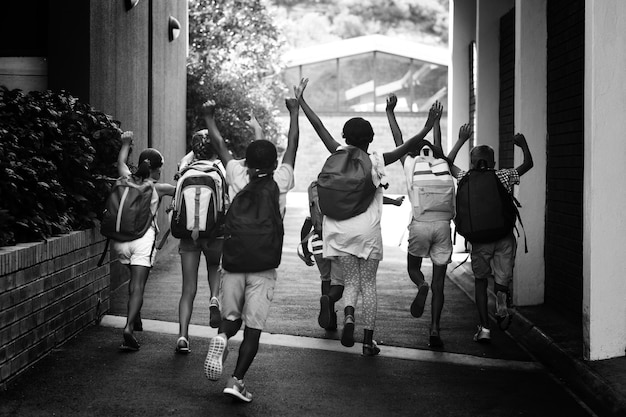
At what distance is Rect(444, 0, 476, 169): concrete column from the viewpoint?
716 inches

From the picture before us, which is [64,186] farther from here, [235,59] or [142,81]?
[235,59]

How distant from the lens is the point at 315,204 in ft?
29.3

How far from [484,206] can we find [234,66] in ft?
54.9

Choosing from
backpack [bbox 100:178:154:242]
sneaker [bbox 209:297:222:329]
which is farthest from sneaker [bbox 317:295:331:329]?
backpack [bbox 100:178:154:242]

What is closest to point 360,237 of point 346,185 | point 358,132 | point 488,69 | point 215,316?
point 346,185

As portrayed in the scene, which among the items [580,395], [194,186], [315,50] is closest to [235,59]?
[315,50]

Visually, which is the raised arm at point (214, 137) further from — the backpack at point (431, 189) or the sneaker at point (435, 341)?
the sneaker at point (435, 341)

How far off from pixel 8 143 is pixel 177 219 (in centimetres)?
143

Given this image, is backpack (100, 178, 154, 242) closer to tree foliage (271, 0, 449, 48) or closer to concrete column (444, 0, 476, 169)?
concrete column (444, 0, 476, 169)

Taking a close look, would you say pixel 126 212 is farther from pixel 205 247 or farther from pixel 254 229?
pixel 254 229

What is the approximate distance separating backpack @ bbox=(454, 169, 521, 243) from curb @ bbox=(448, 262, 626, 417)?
1.01 m

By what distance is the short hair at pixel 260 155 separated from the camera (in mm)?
6648

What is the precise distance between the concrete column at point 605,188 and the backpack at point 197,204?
9.51 feet

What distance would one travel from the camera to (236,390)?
6.45 metres
